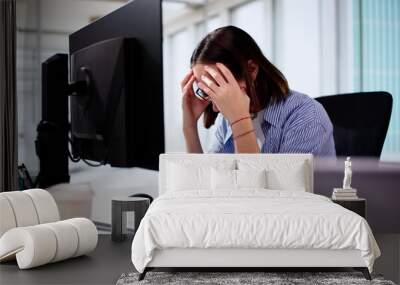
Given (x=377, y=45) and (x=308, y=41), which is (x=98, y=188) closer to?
(x=308, y=41)

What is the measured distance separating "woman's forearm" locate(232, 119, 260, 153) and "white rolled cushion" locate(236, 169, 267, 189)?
36cm

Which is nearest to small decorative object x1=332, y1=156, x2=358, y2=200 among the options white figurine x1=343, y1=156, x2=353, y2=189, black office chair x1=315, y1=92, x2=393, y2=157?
white figurine x1=343, y1=156, x2=353, y2=189

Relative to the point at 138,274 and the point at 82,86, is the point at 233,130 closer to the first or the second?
the point at 82,86

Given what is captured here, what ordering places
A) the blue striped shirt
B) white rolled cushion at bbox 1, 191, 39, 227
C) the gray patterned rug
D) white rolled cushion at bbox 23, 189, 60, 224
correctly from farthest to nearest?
the blue striped shirt → white rolled cushion at bbox 23, 189, 60, 224 → white rolled cushion at bbox 1, 191, 39, 227 → the gray patterned rug

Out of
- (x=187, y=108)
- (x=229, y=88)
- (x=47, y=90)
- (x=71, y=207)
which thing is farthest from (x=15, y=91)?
(x=229, y=88)

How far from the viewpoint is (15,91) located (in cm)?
527

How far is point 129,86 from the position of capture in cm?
414

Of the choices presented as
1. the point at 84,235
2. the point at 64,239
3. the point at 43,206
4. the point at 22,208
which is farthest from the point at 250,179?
the point at 22,208

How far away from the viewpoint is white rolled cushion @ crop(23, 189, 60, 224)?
397cm

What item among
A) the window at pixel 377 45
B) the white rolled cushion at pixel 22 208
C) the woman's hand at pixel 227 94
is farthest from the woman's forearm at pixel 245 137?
the white rolled cushion at pixel 22 208

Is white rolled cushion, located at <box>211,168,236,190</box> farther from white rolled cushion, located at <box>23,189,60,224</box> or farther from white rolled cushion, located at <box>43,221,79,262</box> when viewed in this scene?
white rolled cushion, located at <box>23,189,60,224</box>

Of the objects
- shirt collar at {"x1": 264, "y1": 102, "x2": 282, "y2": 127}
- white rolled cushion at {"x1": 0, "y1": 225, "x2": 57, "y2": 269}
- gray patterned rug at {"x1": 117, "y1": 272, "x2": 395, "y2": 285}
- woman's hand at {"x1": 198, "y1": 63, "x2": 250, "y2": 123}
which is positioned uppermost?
woman's hand at {"x1": 198, "y1": 63, "x2": 250, "y2": 123}

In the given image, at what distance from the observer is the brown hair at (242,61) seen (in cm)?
446

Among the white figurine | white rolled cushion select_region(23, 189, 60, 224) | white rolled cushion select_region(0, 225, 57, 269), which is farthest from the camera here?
the white figurine
